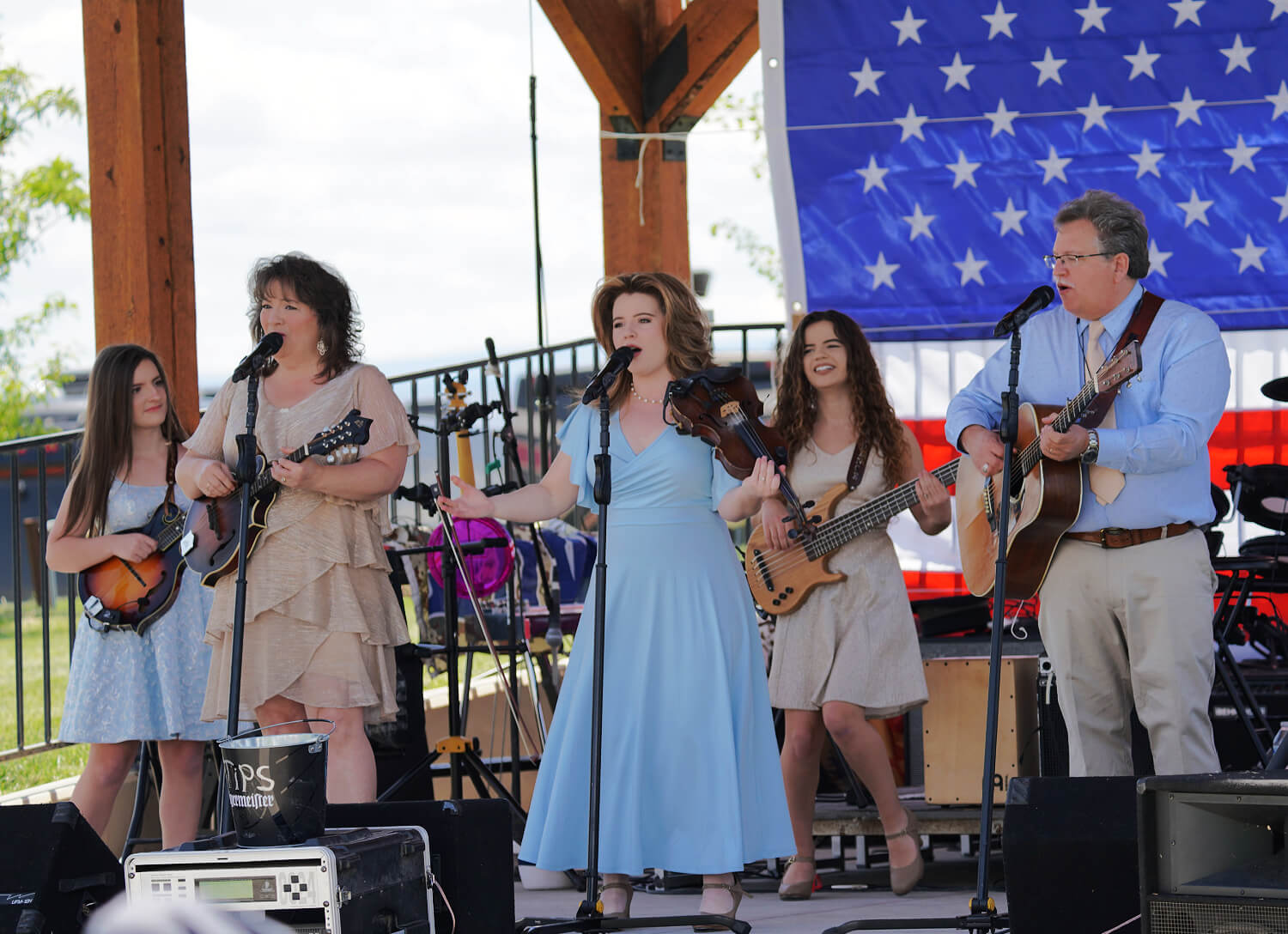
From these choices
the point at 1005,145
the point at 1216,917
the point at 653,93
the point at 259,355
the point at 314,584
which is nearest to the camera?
the point at 1216,917

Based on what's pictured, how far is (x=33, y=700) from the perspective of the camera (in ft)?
37.7

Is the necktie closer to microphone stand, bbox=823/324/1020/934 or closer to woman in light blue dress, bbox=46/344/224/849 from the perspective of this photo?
microphone stand, bbox=823/324/1020/934

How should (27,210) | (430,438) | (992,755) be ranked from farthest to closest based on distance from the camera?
(27,210), (430,438), (992,755)

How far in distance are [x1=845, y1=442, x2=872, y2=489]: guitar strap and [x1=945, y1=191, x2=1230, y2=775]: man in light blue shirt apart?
764mm

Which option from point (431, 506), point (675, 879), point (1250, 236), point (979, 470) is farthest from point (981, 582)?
point (1250, 236)

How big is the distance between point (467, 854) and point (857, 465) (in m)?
1.97

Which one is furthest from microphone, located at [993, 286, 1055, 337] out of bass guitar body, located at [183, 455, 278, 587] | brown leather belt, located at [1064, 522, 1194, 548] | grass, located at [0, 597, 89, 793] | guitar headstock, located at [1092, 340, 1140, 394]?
grass, located at [0, 597, 89, 793]

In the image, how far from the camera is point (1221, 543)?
559 cm

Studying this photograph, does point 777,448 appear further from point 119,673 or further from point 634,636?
point 119,673

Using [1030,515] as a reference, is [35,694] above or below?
below

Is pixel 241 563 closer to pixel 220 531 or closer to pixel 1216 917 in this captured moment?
pixel 220 531

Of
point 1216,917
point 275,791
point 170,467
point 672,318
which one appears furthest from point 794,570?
point 1216,917

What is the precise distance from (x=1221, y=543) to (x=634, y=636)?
2609 mm

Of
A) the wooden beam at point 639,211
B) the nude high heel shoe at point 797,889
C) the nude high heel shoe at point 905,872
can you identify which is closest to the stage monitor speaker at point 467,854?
the nude high heel shoe at point 797,889
